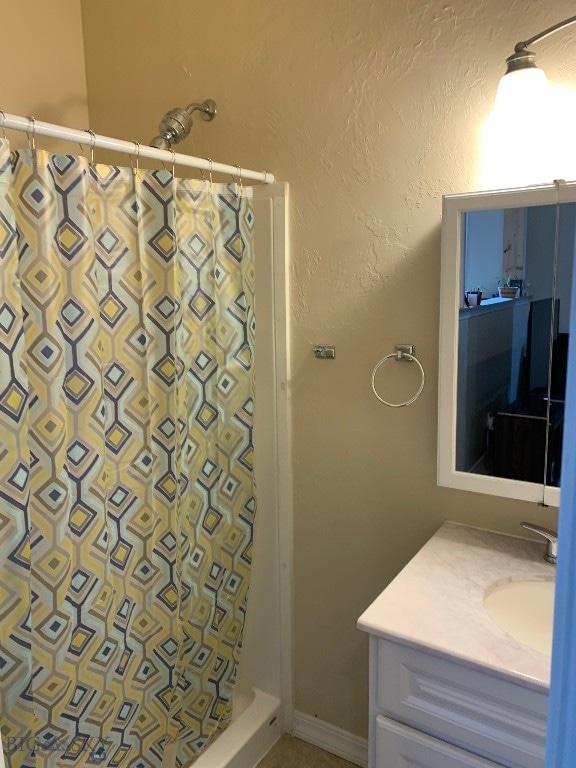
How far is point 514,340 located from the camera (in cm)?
149

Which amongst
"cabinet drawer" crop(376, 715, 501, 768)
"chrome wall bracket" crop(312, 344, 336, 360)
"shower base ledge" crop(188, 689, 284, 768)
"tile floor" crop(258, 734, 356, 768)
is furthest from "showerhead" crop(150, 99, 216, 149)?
"tile floor" crop(258, 734, 356, 768)

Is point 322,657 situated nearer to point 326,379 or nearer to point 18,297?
point 326,379

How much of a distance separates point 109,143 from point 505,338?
1.04 m

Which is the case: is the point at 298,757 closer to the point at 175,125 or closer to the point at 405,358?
the point at 405,358

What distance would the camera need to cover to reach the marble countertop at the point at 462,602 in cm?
110

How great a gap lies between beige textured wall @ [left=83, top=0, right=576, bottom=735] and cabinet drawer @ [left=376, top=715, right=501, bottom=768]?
57 cm

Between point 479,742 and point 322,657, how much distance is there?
2.95ft

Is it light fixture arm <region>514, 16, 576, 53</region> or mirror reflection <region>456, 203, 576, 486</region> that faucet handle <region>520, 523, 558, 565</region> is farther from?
light fixture arm <region>514, 16, 576, 53</region>

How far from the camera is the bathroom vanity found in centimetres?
109

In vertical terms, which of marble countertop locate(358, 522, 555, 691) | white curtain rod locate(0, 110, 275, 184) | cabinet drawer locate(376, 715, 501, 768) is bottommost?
cabinet drawer locate(376, 715, 501, 768)

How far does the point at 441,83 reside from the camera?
1.52m

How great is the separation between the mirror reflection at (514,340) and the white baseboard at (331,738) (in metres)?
1.01

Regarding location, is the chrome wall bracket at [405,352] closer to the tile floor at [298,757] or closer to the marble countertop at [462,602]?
the marble countertop at [462,602]

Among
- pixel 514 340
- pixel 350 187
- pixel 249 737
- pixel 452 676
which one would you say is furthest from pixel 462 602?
pixel 350 187
